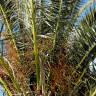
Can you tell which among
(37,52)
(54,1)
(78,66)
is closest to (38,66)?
(37,52)

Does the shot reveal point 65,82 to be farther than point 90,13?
No

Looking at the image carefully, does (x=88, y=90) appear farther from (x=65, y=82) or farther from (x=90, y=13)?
(x=90, y=13)

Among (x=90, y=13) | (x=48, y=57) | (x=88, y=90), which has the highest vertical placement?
(x=90, y=13)

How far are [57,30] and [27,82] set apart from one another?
4.05 feet

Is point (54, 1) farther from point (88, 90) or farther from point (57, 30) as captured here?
point (88, 90)

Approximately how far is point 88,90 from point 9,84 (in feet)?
5.25

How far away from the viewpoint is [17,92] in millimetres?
8664

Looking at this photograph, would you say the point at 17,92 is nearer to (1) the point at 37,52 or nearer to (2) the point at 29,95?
(2) the point at 29,95

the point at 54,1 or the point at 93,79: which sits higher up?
the point at 54,1

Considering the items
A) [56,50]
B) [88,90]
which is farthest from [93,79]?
[56,50]

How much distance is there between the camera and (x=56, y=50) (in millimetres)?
9102

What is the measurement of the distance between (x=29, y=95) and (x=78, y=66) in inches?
48.3

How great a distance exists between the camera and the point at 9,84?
8.91 metres

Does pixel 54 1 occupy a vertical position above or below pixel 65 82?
above
